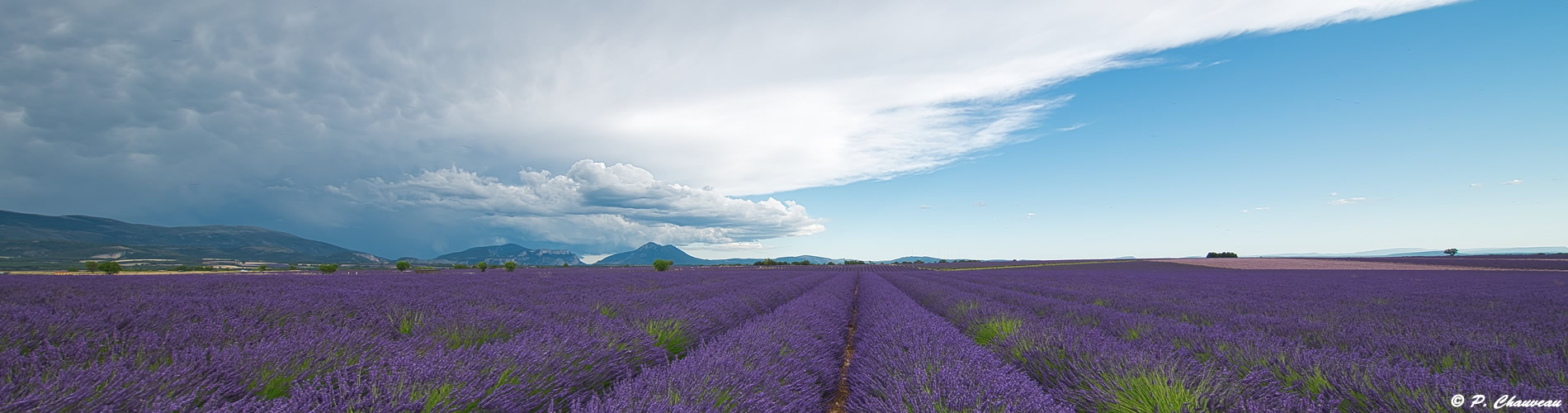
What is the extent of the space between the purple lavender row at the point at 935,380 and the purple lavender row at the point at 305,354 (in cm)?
154

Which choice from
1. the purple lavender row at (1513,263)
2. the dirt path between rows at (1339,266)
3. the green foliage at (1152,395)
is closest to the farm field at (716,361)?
the green foliage at (1152,395)

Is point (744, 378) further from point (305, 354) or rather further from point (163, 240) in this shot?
point (163, 240)

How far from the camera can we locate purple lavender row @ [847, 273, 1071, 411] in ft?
7.98

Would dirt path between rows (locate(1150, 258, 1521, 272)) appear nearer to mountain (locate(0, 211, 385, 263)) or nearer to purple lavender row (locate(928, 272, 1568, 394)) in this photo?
purple lavender row (locate(928, 272, 1568, 394))

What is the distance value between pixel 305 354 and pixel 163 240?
234785 mm

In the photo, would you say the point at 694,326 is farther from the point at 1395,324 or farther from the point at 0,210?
the point at 0,210

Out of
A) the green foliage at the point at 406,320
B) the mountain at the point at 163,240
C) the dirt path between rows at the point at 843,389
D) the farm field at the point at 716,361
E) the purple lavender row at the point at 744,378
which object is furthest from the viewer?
the mountain at the point at 163,240

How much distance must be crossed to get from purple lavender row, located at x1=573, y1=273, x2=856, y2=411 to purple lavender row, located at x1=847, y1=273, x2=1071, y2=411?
1.07 ft

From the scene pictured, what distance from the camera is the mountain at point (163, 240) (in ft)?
353

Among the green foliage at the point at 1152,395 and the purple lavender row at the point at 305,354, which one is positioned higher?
the purple lavender row at the point at 305,354

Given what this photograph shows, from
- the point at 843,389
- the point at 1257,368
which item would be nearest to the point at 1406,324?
the point at 1257,368

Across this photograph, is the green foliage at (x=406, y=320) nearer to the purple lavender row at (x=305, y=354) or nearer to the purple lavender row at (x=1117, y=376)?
the purple lavender row at (x=305, y=354)

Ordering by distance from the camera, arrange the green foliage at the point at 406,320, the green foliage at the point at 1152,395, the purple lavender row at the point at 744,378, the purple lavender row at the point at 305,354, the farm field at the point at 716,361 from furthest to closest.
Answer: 1. the green foliage at the point at 406,320
2. the green foliage at the point at 1152,395
3. the purple lavender row at the point at 744,378
4. the farm field at the point at 716,361
5. the purple lavender row at the point at 305,354

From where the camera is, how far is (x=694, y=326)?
17.9 ft
